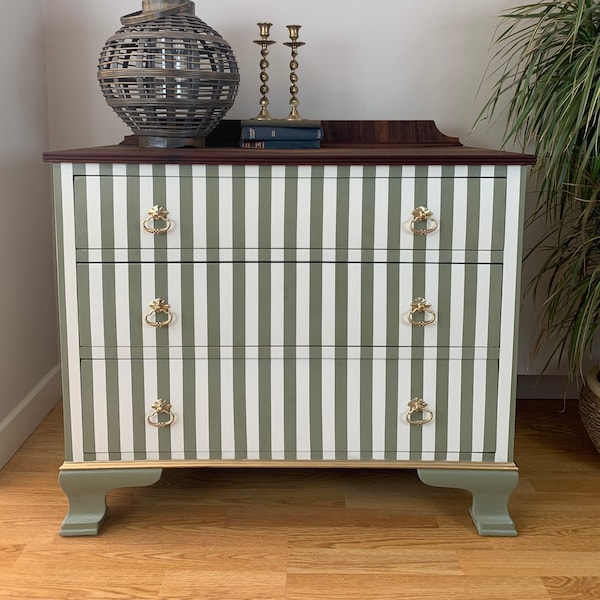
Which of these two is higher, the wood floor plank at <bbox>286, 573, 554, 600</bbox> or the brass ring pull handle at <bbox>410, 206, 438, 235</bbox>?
the brass ring pull handle at <bbox>410, 206, 438, 235</bbox>

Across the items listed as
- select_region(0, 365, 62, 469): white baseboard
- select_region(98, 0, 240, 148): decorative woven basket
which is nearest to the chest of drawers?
select_region(98, 0, 240, 148): decorative woven basket

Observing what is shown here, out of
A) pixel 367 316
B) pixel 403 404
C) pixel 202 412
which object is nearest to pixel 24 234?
pixel 202 412

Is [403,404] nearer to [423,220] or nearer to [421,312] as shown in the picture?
[421,312]

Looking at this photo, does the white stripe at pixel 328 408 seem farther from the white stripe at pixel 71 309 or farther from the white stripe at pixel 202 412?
the white stripe at pixel 71 309

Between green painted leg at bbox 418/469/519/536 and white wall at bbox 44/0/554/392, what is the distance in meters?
1.08

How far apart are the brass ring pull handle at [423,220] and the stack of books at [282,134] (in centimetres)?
42

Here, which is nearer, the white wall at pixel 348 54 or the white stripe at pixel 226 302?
the white stripe at pixel 226 302

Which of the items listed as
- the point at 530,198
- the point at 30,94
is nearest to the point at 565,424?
the point at 530,198

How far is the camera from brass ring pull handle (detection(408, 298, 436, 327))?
1.78 metres

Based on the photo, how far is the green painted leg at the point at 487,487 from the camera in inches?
72.9

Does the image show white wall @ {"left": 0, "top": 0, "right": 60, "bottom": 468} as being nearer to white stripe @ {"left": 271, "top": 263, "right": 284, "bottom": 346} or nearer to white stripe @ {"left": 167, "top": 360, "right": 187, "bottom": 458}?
white stripe @ {"left": 167, "top": 360, "right": 187, "bottom": 458}

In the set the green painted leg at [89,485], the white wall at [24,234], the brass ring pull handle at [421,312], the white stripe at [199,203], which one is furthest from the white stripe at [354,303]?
the white wall at [24,234]

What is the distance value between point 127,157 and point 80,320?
1.21ft

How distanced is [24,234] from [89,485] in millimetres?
858
